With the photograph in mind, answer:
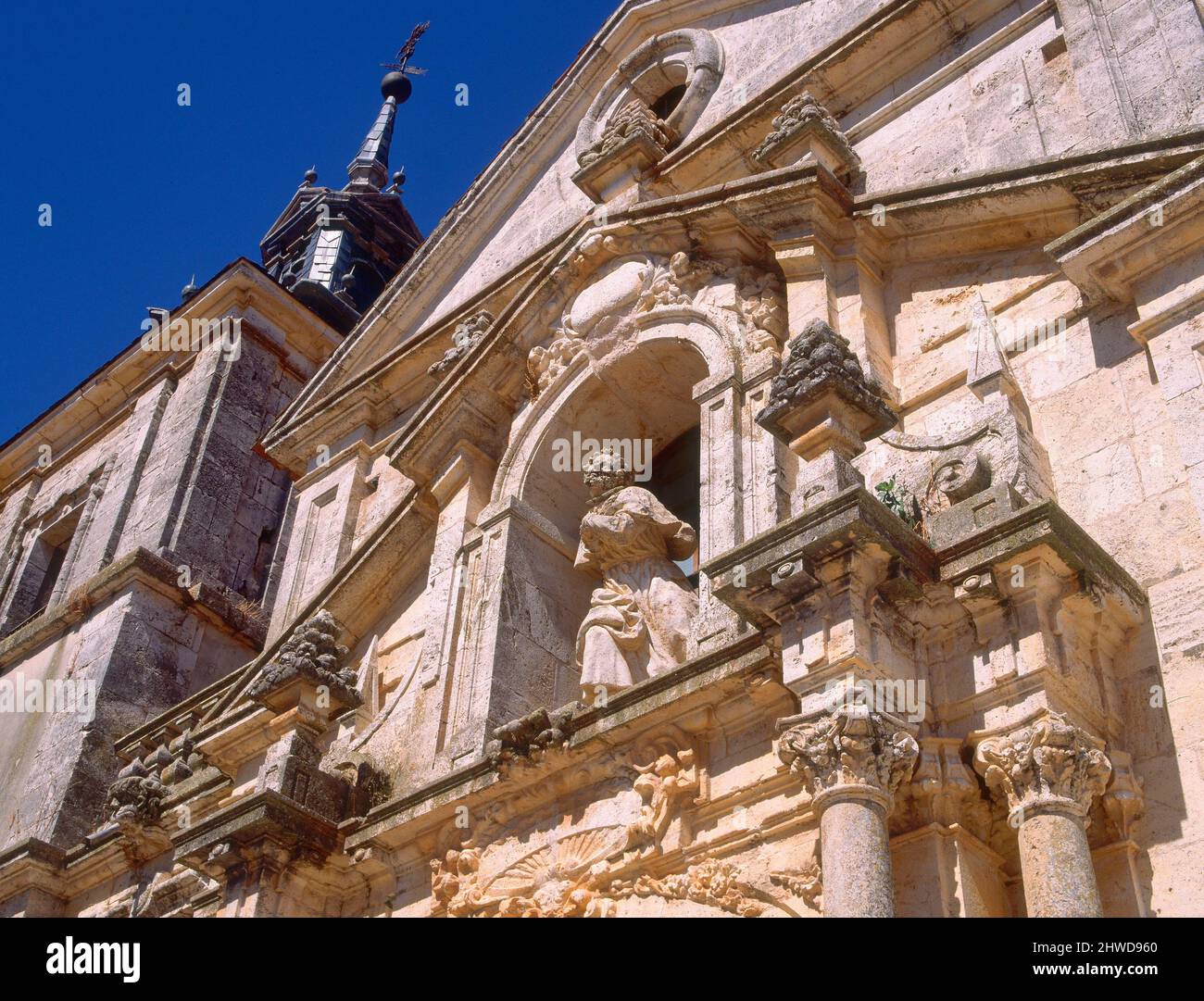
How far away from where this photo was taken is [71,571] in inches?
677

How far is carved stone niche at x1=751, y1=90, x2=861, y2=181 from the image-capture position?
10.6 meters

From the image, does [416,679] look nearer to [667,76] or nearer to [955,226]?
[955,226]

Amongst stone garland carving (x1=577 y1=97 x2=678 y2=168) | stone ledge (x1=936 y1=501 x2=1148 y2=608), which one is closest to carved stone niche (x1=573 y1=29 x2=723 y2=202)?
stone garland carving (x1=577 y1=97 x2=678 y2=168)

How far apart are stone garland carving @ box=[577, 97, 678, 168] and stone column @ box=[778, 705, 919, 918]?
22.2 feet

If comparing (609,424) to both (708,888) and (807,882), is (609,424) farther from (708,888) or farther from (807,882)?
(807,882)

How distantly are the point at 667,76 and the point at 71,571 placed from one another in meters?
8.57

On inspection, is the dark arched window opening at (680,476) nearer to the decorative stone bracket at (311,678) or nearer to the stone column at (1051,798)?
the decorative stone bracket at (311,678)

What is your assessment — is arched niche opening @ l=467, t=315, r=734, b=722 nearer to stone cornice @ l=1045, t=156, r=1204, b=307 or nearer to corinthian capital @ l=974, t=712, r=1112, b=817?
stone cornice @ l=1045, t=156, r=1204, b=307

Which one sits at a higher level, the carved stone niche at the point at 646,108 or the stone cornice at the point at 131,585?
the carved stone niche at the point at 646,108

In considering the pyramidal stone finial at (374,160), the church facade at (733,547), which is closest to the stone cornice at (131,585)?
the church facade at (733,547)

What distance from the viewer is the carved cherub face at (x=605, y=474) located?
1001cm

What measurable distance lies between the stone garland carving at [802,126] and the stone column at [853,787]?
5347mm

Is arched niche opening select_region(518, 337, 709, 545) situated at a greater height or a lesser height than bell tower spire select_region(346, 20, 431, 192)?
lesser
